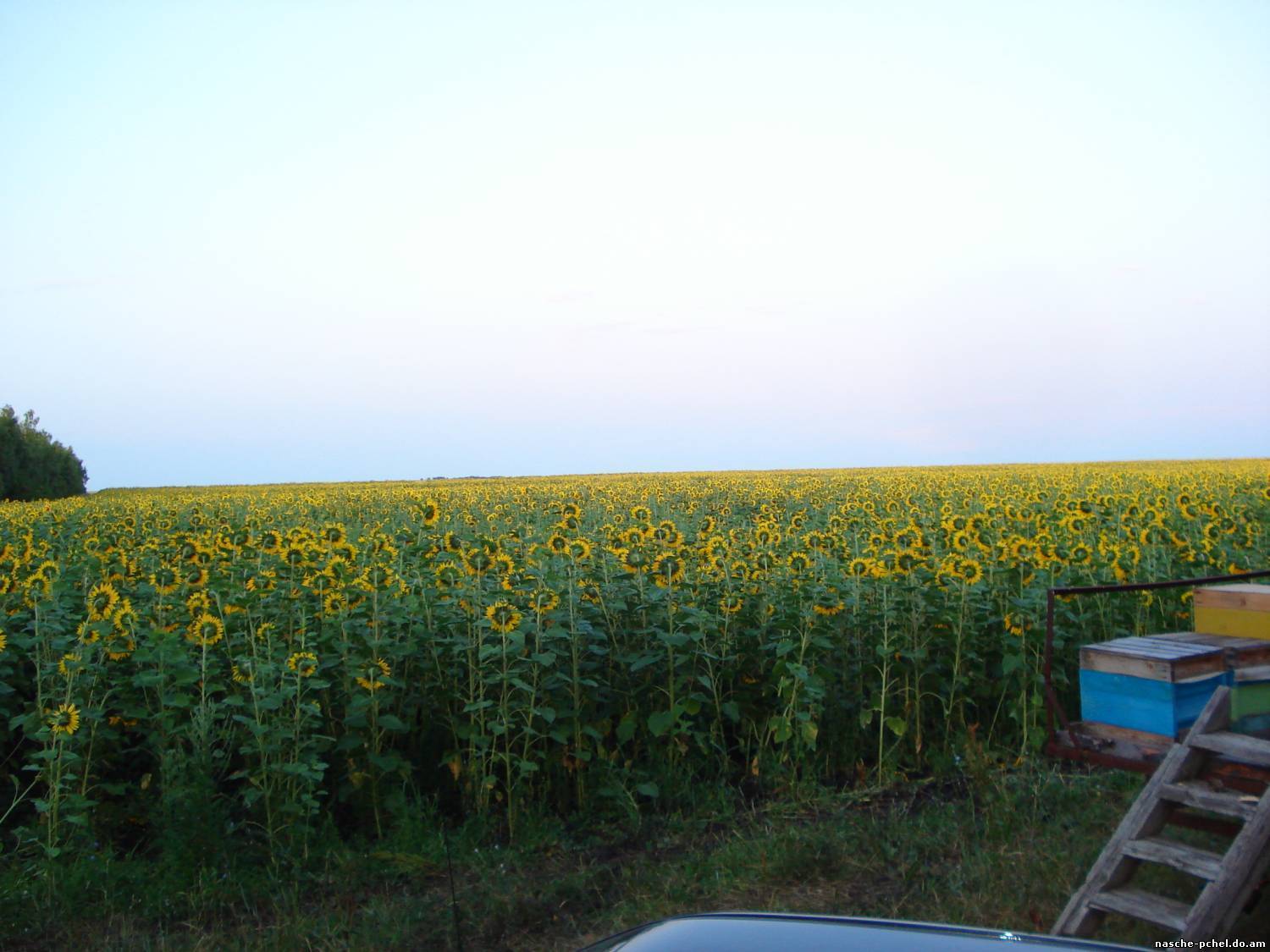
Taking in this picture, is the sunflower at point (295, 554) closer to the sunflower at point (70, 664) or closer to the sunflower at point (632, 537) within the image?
the sunflower at point (70, 664)

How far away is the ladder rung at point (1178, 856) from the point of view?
164 inches

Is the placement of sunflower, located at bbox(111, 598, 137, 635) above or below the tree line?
below

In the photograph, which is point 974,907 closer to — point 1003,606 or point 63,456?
point 1003,606

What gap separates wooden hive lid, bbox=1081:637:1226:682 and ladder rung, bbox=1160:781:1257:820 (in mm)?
425

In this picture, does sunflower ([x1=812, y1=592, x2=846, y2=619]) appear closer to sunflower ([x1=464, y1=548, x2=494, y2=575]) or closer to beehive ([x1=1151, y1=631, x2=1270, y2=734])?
sunflower ([x1=464, y1=548, x2=494, y2=575])

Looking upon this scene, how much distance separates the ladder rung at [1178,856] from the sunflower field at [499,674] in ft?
7.25

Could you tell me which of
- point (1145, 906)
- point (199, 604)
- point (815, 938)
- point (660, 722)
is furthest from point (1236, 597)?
point (199, 604)

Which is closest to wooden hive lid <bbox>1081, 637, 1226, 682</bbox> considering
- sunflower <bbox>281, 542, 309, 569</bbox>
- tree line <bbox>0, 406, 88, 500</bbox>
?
sunflower <bbox>281, 542, 309, 569</bbox>

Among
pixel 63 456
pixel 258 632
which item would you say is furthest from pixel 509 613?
pixel 63 456

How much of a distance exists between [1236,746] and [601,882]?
9.43 feet

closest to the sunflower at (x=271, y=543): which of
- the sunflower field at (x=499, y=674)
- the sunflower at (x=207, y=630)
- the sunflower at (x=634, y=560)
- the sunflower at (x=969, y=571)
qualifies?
the sunflower field at (x=499, y=674)

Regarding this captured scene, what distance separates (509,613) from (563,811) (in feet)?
4.01

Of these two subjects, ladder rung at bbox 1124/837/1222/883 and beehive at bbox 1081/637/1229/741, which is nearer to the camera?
ladder rung at bbox 1124/837/1222/883

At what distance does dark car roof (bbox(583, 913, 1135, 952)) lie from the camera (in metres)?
1.50
